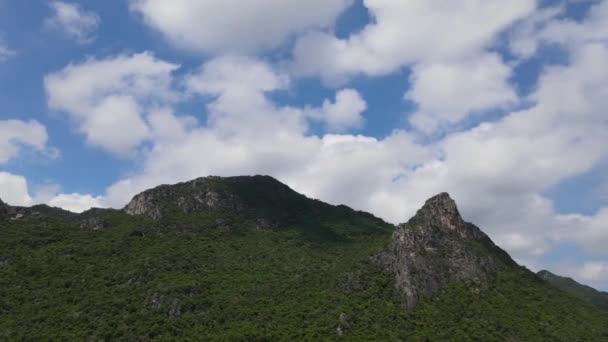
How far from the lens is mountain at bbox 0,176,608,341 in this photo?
11794 centimetres

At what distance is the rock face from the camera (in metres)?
139

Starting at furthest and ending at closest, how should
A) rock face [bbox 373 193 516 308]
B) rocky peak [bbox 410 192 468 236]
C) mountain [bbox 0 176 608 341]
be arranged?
1. rocky peak [bbox 410 192 468 236]
2. rock face [bbox 373 193 516 308]
3. mountain [bbox 0 176 608 341]

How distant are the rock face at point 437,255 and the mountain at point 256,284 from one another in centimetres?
36

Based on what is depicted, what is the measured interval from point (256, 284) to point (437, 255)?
53.2 m

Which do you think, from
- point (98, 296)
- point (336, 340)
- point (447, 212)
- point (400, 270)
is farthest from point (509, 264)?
point (98, 296)

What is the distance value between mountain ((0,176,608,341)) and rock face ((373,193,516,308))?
1.19 ft

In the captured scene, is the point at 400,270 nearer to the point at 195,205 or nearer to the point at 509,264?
the point at 509,264

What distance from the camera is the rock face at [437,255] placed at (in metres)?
139

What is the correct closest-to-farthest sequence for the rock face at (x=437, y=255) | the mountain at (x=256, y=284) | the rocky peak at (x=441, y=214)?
the mountain at (x=256, y=284)
the rock face at (x=437, y=255)
the rocky peak at (x=441, y=214)

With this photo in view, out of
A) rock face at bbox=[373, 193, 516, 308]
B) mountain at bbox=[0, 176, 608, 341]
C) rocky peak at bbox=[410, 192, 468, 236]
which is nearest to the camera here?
mountain at bbox=[0, 176, 608, 341]

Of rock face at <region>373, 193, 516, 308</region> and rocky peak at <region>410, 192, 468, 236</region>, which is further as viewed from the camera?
rocky peak at <region>410, 192, 468, 236</region>

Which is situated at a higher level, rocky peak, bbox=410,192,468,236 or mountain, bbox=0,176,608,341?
rocky peak, bbox=410,192,468,236

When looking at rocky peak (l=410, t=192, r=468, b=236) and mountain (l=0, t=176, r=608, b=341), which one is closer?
mountain (l=0, t=176, r=608, b=341)

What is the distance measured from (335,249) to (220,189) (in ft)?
170
